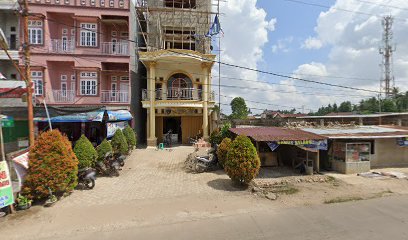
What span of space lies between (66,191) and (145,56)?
1351 centimetres

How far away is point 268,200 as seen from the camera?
841cm

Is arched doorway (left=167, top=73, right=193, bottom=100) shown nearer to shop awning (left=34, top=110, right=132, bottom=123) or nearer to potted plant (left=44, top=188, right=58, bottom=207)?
shop awning (left=34, top=110, right=132, bottom=123)

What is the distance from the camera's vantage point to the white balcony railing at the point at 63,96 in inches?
710

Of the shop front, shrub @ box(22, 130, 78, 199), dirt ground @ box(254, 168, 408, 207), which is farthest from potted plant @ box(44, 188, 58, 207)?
dirt ground @ box(254, 168, 408, 207)

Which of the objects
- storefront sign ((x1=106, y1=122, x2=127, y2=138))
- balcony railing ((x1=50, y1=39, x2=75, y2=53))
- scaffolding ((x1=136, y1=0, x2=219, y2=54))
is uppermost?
scaffolding ((x1=136, y1=0, x2=219, y2=54))

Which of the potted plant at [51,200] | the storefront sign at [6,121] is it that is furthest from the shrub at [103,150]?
the storefront sign at [6,121]

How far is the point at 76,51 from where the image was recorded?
18219 mm

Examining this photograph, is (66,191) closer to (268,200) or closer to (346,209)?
(268,200)

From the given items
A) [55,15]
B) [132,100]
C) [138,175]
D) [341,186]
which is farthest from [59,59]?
[341,186]

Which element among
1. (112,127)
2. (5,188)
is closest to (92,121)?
(112,127)

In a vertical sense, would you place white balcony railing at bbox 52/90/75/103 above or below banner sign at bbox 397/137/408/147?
above

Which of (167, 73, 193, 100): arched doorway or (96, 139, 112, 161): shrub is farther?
(167, 73, 193, 100): arched doorway

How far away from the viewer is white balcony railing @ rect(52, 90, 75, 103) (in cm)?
1803

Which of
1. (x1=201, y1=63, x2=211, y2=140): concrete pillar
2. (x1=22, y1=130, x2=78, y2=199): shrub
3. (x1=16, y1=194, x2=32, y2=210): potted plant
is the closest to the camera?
(x1=16, y1=194, x2=32, y2=210): potted plant
